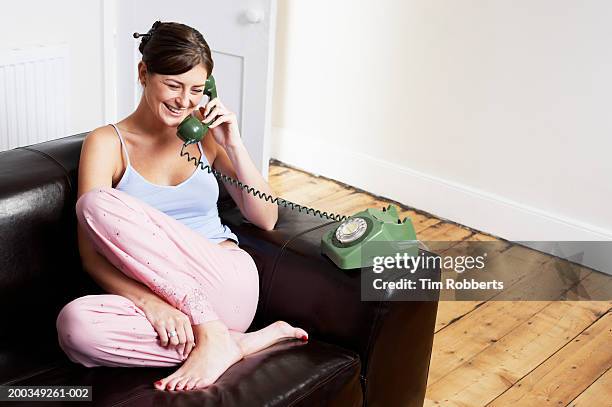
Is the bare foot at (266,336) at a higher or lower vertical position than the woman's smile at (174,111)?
lower

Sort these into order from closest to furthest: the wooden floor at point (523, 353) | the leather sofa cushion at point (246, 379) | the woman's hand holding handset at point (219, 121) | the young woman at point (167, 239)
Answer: the leather sofa cushion at point (246, 379), the young woman at point (167, 239), the woman's hand holding handset at point (219, 121), the wooden floor at point (523, 353)

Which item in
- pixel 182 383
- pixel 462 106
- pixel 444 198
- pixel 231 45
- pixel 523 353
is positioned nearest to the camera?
pixel 182 383

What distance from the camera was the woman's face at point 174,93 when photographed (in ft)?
6.20

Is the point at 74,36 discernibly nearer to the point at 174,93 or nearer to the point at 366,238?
the point at 174,93

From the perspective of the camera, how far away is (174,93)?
6.24ft

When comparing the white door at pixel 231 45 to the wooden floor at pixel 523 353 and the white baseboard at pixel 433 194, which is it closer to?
the white baseboard at pixel 433 194

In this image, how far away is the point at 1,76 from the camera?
287cm

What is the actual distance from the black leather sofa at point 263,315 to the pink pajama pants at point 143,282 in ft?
0.16

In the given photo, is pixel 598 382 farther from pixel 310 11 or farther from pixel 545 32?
pixel 310 11

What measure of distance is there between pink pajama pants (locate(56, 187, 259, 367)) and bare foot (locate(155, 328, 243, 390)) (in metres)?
0.04

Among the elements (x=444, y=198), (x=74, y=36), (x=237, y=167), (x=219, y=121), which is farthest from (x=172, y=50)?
(x=444, y=198)

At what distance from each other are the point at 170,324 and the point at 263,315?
1.09ft

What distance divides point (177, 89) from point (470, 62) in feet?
6.06

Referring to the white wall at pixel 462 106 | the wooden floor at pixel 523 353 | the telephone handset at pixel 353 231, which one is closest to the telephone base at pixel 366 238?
the telephone handset at pixel 353 231
